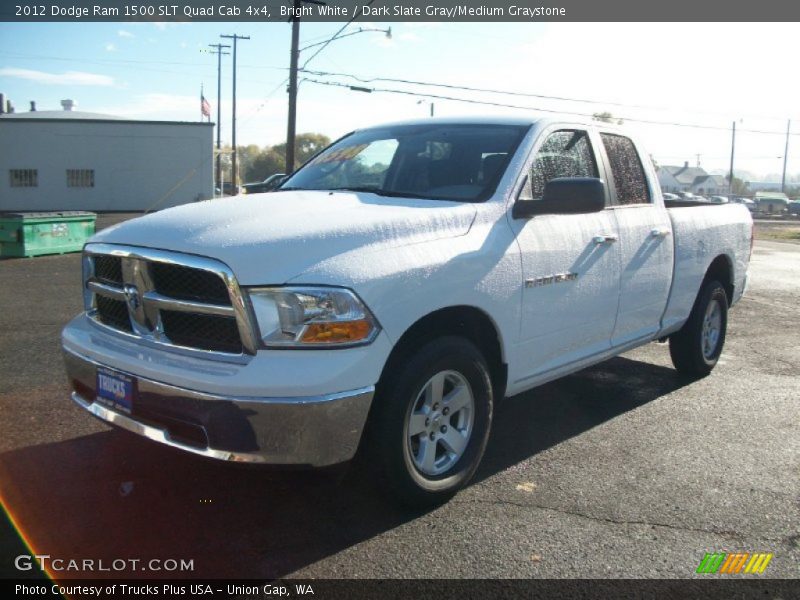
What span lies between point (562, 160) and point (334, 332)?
227 cm

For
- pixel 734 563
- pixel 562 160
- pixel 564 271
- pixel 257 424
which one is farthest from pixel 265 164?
pixel 734 563

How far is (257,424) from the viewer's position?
117 inches

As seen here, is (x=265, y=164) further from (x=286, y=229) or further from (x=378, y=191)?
(x=286, y=229)

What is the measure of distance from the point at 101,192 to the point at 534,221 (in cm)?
4269

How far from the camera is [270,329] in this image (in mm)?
3049

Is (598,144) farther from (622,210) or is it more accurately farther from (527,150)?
(527,150)

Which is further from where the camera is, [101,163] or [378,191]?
[101,163]

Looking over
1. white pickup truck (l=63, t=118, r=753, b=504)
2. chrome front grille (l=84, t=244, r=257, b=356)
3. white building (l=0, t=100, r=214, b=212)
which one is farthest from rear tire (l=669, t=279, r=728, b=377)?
white building (l=0, t=100, r=214, b=212)

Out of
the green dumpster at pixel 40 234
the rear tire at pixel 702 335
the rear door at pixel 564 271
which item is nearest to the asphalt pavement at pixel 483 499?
the rear tire at pixel 702 335

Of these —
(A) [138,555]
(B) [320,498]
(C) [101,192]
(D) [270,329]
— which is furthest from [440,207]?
(C) [101,192]

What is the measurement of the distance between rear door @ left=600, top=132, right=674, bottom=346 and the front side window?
23cm

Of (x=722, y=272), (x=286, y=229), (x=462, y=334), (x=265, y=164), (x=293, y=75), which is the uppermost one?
(x=293, y=75)

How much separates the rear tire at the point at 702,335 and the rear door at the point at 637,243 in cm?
78

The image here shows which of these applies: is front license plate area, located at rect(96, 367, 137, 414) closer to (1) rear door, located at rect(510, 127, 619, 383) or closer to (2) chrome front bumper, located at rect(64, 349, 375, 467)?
(2) chrome front bumper, located at rect(64, 349, 375, 467)
